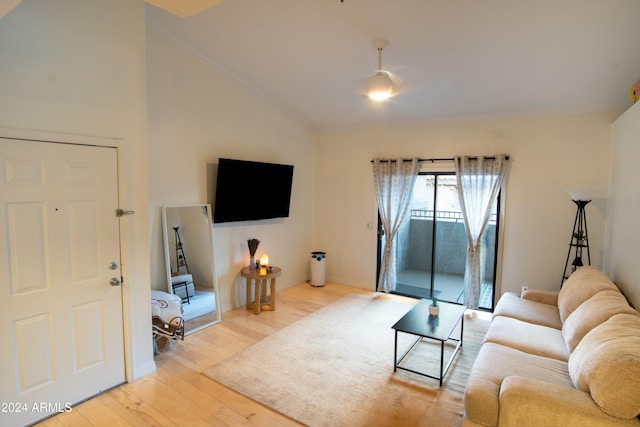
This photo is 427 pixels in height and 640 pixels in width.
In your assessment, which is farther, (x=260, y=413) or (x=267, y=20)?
(x=267, y=20)

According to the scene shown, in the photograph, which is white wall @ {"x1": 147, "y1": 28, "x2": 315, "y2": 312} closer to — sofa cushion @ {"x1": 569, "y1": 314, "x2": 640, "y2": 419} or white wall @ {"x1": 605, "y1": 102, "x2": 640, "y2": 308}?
sofa cushion @ {"x1": 569, "y1": 314, "x2": 640, "y2": 419}

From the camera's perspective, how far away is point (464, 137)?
4.82 meters

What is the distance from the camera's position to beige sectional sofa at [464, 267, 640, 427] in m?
1.81

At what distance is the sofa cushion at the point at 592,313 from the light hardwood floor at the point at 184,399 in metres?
2.22

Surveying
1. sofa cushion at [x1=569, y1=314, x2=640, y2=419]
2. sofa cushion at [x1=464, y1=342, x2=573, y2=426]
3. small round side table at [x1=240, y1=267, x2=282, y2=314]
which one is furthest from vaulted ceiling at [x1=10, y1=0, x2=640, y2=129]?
sofa cushion at [x1=464, y1=342, x2=573, y2=426]

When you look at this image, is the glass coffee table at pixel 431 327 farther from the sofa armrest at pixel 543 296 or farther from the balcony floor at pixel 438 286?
the balcony floor at pixel 438 286

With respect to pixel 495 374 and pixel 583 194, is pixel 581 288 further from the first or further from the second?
pixel 495 374

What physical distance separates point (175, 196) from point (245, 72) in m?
1.82

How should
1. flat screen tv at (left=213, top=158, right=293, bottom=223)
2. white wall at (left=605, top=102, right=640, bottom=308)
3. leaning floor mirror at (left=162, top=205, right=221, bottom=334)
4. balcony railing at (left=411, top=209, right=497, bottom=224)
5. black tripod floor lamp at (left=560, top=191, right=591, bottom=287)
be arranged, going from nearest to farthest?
1. white wall at (left=605, top=102, right=640, bottom=308)
2. black tripod floor lamp at (left=560, top=191, right=591, bottom=287)
3. leaning floor mirror at (left=162, top=205, right=221, bottom=334)
4. flat screen tv at (left=213, top=158, right=293, bottom=223)
5. balcony railing at (left=411, top=209, right=497, bottom=224)

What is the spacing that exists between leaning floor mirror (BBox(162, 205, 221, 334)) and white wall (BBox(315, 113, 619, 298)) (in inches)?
101

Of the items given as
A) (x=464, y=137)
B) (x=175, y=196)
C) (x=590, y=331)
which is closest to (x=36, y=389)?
(x=175, y=196)

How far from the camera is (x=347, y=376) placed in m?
3.15

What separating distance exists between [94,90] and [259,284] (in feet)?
9.45

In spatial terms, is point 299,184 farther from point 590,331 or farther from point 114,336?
point 590,331
